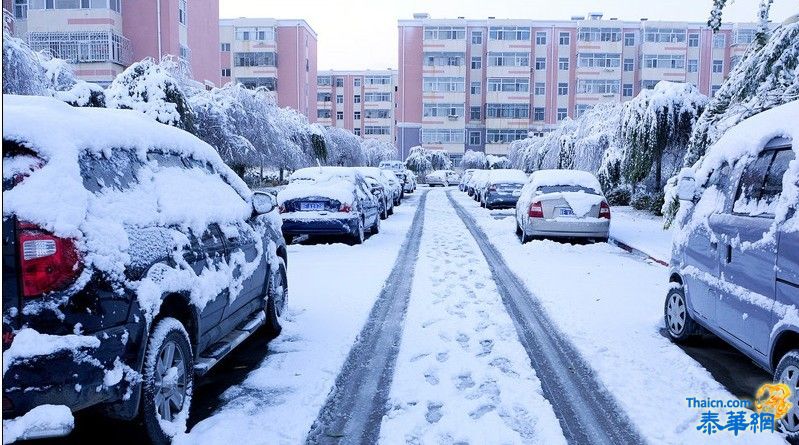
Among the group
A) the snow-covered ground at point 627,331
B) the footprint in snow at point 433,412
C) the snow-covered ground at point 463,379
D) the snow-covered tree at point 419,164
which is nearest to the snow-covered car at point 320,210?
the snow-covered ground at point 627,331

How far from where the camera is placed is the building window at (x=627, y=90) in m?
72.1

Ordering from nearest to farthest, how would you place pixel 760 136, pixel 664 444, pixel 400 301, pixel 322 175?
pixel 664 444, pixel 760 136, pixel 400 301, pixel 322 175

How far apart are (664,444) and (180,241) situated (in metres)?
3.24

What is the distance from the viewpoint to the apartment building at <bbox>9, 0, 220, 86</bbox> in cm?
3425

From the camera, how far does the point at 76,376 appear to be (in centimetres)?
294

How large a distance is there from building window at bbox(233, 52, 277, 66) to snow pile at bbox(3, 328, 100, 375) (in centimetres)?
6993

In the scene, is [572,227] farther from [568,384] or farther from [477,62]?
[477,62]

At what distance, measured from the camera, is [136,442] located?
356 centimetres

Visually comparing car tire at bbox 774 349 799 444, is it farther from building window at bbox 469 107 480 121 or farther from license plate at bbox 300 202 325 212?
building window at bbox 469 107 480 121

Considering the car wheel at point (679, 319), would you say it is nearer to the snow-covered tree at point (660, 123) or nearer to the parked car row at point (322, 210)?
the parked car row at point (322, 210)

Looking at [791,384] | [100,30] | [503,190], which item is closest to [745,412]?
[791,384]

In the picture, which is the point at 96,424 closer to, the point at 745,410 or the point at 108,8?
the point at 745,410

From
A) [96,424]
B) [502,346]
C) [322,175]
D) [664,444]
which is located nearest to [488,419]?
[664,444]

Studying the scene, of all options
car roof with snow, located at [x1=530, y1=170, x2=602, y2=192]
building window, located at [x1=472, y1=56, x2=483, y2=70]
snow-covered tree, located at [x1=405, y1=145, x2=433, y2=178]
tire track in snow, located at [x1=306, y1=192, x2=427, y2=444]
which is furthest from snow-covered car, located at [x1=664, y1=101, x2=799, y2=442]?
building window, located at [x1=472, y1=56, x2=483, y2=70]
